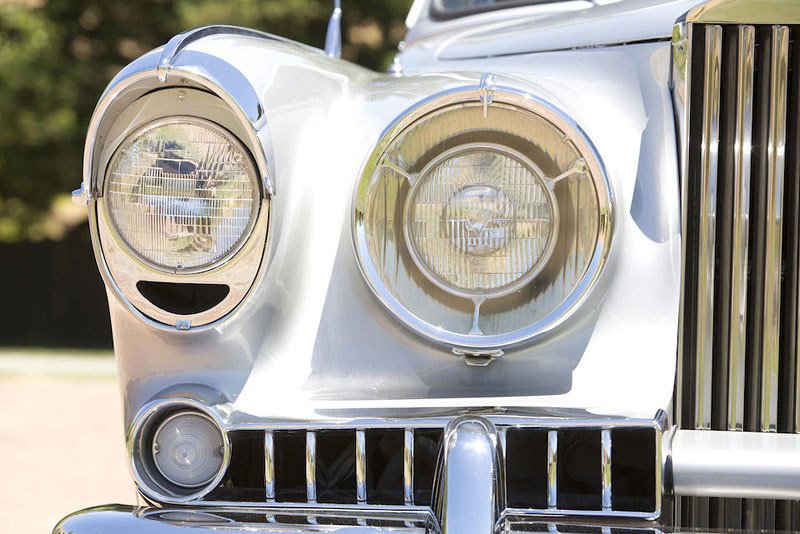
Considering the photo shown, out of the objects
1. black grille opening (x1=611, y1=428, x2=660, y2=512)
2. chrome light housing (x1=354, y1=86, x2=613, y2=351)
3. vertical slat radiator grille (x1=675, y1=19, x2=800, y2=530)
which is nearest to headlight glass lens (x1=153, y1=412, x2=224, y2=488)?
chrome light housing (x1=354, y1=86, x2=613, y2=351)

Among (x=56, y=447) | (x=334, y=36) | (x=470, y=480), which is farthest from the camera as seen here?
(x=56, y=447)

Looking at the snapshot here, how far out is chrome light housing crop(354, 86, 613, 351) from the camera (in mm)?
1494

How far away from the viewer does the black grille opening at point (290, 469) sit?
1.50 meters

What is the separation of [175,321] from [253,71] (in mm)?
415

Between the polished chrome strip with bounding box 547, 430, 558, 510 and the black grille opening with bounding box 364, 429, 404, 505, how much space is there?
0.73ft

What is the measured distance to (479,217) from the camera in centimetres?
149

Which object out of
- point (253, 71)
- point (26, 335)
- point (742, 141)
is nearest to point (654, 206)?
point (742, 141)

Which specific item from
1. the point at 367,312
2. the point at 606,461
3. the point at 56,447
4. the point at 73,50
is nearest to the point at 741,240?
the point at 606,461

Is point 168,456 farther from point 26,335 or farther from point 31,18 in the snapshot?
point 26,335

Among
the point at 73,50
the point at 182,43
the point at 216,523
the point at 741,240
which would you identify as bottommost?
the point at 216,523

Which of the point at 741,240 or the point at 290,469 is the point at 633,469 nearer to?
the point at 741,240

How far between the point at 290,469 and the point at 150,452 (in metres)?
0.22

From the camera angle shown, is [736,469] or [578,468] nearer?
[736,469]

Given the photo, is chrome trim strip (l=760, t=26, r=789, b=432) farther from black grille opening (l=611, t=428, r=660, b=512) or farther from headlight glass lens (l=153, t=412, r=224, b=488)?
headlight glass lens (l=153, t=412, r=224, b=488)
